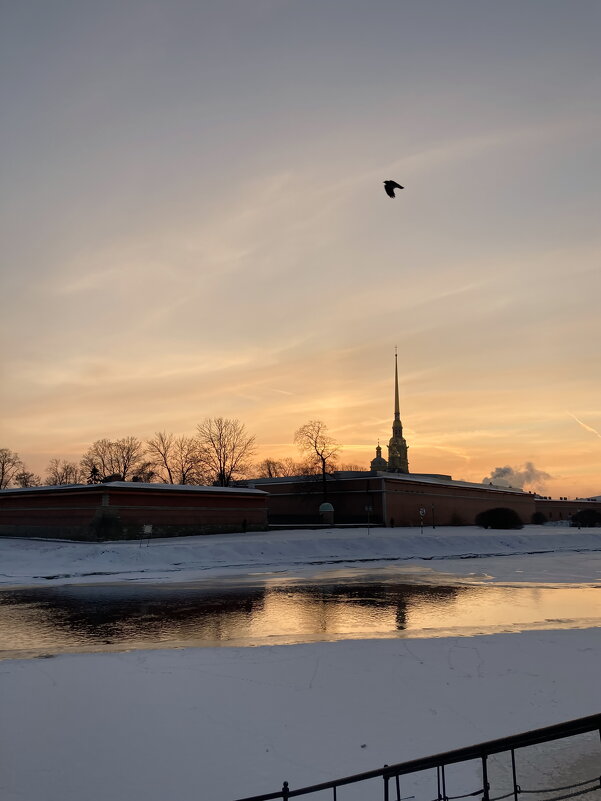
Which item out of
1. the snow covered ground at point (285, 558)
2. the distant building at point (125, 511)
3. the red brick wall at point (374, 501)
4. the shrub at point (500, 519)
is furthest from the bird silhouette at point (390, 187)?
the shrub at point (500, 519)

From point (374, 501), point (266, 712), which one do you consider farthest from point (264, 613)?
point (374, 501)

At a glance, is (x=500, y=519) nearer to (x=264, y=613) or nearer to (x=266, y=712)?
(x=264, y=613)

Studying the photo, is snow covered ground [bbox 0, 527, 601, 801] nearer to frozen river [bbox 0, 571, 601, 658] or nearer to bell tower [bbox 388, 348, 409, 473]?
frozen river [bbox 0, 571, 601, 658]

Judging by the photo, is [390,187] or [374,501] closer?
[390,187]

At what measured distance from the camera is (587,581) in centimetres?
2925

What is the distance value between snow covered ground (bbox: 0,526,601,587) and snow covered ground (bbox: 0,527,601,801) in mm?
17851

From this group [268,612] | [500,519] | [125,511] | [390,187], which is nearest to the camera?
[390,187]

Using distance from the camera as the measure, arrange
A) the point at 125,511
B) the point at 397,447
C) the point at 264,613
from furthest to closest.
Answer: the point at 397,447 < the point at 125,511 < the point at 264,613

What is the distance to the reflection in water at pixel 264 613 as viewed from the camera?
15938 millimetres

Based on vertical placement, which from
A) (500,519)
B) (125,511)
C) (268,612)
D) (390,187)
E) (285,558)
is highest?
(390,187)

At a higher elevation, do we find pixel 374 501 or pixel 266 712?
pixel 374 501

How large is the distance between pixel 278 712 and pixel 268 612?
10.3 m

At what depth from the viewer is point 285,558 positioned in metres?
41.2

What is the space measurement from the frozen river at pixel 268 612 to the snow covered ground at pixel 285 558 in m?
4.51
